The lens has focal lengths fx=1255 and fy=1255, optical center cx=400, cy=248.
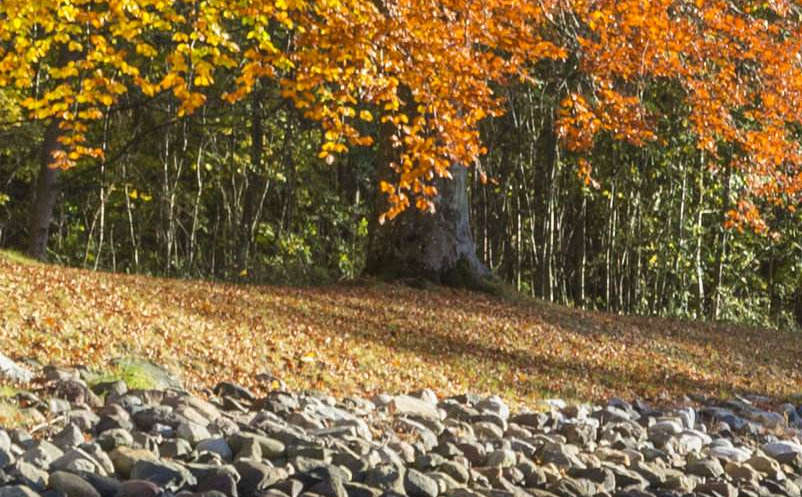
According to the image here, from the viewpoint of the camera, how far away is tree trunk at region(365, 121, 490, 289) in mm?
16953

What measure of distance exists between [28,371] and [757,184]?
13250 mm

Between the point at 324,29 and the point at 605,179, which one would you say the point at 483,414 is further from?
the point at 605,179

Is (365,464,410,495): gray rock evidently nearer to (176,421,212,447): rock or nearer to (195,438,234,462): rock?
(195,438,234,462): rock

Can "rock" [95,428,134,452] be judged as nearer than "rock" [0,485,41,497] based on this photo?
No

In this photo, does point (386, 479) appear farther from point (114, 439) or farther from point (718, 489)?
point (718, 489)

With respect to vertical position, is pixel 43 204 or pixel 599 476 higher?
pixel 43 204

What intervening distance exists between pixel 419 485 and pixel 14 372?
3.22 metres

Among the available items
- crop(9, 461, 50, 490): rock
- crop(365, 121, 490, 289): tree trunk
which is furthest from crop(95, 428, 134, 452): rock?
crop(365, 121, 490, 289): tree trunk

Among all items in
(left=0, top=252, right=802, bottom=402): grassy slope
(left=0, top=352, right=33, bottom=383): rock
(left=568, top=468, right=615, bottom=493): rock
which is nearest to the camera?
(left=568, top=468, right=615, bottom=493): rock

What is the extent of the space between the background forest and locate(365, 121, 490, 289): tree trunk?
9.47 ft

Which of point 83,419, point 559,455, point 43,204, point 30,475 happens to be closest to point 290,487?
point 30,475

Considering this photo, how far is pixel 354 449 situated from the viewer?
771 cm

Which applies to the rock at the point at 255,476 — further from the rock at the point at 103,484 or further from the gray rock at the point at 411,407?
the gray rock at the point at 411,407

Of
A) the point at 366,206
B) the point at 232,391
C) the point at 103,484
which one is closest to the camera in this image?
the point at 103,484
